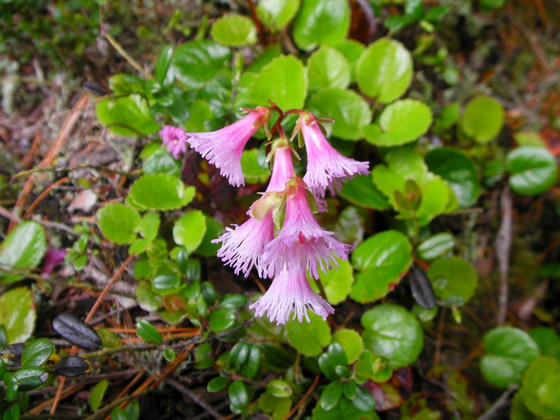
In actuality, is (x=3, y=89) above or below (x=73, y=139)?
above

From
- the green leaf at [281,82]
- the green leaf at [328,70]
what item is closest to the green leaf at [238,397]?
the green leaf at [281,82]

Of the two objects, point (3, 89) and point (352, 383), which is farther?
point (3, 89)

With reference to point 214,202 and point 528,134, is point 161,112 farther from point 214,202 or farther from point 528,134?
point 528,134

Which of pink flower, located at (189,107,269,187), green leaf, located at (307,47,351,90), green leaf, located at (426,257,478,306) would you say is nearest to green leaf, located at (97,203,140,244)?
pink flower, located at (189,107,269,187)

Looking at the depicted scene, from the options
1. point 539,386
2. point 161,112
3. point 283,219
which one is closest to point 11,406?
point 283,219

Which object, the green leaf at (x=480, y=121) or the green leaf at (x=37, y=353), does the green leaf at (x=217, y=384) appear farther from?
the green leaf at (x=480, y=121)

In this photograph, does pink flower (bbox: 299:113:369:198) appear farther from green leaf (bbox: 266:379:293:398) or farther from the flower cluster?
green leaf (bbox: 266:379:293:398)
